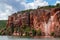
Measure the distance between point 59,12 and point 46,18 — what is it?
1916cm

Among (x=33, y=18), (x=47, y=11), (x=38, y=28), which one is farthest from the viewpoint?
(x=33, y=18)

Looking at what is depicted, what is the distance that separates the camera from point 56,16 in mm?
160250

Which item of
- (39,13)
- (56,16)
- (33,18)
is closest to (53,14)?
(56,16)

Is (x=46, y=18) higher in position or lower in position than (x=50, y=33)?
higher

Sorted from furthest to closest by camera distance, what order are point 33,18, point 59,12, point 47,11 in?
point 33,18
point 47,11
point 59,12

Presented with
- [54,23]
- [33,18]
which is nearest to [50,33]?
[54,23]

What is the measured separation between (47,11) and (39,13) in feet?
30.8

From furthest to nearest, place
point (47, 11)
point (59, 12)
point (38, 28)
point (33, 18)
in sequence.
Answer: point (33, 18)
point (38, 28)
point (47, 11)
point (59, 12)

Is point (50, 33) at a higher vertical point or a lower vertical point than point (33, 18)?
lower

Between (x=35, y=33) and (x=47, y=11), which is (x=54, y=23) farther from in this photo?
(x=35, y=33)

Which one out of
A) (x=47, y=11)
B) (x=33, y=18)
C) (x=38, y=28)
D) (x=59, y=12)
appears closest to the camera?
(x=59, y=12)

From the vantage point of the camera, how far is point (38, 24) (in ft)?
610

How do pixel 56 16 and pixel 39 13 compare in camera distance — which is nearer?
pixel 56 16

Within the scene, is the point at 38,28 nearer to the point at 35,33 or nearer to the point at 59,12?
the point at 35,33
